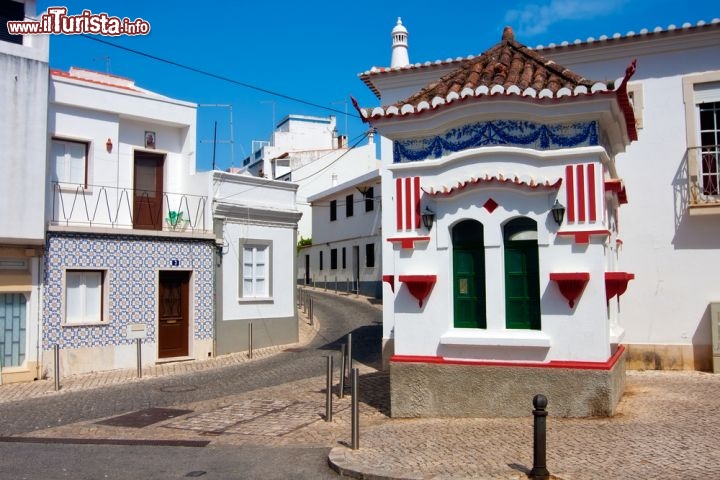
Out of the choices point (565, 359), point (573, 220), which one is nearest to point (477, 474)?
point (565, 359)

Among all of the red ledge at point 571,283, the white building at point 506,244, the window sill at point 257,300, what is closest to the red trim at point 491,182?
the white building at point 506,244

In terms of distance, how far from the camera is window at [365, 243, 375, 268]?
32.5 meters

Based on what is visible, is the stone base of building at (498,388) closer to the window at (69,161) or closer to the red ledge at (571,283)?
the red ledge at (571,283)

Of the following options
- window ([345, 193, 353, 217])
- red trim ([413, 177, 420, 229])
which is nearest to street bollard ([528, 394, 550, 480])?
red trim ([413, 177, 420, 229])

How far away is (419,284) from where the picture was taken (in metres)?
10.1

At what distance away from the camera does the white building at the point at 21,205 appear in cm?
1477

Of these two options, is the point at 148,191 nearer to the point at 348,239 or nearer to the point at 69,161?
the point at 69,161

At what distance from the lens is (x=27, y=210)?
1491cm

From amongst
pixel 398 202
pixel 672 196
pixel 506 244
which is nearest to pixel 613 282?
pixel 506 244

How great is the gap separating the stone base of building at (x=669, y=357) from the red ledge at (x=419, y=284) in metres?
5.74

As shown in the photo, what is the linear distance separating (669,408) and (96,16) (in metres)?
14.7

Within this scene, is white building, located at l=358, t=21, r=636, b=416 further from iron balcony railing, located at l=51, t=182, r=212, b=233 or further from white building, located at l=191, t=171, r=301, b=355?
iron balcony railing, located at l=51, t=182, r=212, b=233

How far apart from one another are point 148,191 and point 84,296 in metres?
3.72

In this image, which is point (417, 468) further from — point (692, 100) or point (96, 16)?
point (96, 16)
